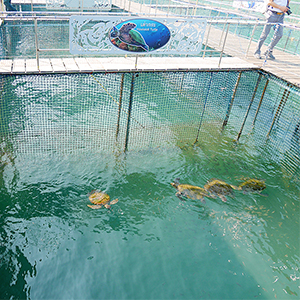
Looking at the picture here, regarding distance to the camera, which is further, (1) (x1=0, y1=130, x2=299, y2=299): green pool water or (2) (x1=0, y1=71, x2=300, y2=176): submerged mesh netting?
(2) (x1=0, y1=71, x2=300, y2=176): submerged mesh netting

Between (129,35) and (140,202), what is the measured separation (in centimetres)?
442

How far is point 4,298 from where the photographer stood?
518 centimetres

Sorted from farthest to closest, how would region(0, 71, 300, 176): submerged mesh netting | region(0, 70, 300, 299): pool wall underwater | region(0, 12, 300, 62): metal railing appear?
region(0, 12, 300, 62): metal railing < region(0, 71, 300, 176): submerged mesh netting < region(0, 70, 300, 299): pool wall underwater

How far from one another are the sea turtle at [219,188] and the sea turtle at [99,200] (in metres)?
2.63

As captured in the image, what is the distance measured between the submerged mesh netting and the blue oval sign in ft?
2.89

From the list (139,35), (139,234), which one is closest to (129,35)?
(139,35)

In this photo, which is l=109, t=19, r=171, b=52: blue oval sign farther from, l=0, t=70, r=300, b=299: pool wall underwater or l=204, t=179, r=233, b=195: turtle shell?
l=204, t=179, r=233, b=195: turtle shell

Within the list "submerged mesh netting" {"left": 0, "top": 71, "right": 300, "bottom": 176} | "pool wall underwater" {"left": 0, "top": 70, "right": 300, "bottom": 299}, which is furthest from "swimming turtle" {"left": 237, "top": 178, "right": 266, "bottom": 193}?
"submerged mesh netting" {"left": 0, "top": 71, "right": 300, "bottom": 176}

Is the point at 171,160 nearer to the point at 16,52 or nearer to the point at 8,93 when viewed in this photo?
the point at 8,93

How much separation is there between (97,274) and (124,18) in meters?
6.10

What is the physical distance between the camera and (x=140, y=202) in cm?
761

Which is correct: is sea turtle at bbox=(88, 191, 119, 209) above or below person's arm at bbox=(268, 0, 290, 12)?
below

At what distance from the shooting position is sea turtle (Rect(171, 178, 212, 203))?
790 cm

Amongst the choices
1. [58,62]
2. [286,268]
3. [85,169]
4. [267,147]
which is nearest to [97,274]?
[85,169]
